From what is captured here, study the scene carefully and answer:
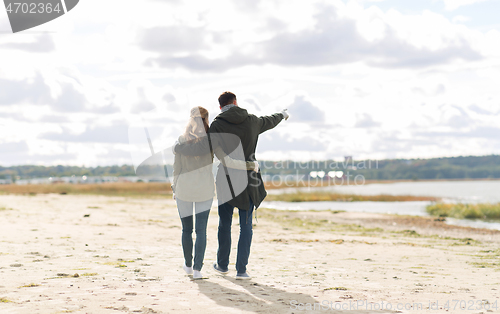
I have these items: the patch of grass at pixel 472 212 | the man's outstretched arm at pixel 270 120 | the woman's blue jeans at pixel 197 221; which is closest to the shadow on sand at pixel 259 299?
the woman's blue jeans at pixel 197 221

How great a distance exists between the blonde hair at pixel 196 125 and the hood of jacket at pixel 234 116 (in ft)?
Answer: 0.60

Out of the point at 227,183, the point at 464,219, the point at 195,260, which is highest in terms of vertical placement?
the point at 227,183

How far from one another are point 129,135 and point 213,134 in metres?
1.98

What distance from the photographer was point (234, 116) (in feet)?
15.8

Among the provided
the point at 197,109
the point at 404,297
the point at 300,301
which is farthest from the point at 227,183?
the point at 404,297

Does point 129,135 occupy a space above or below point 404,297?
above

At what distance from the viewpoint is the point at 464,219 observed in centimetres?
2247

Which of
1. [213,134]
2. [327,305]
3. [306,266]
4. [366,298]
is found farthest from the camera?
[306,266]

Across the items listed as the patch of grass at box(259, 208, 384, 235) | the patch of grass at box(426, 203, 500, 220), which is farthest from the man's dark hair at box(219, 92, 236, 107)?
the patch of grass at box(426, 203, 500, 220)

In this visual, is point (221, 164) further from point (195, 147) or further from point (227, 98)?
point (227, 98)

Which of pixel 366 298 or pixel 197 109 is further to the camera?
pixel 197 109

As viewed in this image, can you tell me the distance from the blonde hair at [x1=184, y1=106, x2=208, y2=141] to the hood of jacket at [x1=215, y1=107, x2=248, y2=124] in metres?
→ 0.18

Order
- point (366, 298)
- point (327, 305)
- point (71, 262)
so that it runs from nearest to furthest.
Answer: point (327, 305) < point (366, 298) < point (71, 262)

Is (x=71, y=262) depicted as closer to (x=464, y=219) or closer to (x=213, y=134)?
(x=213, y=134)
